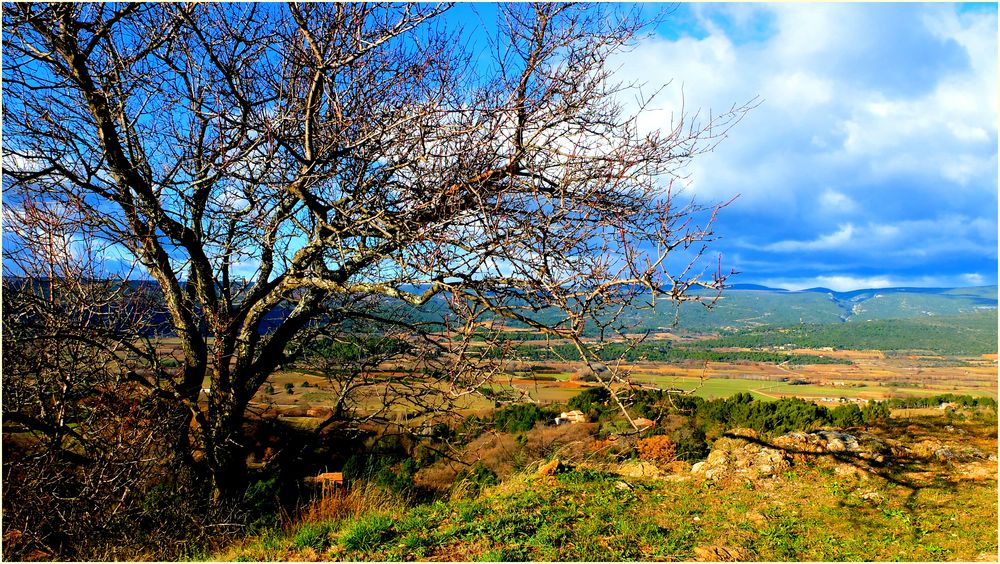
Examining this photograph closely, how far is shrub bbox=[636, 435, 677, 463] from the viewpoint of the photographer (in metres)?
11.1

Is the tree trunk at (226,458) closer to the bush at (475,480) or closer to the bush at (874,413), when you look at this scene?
the bush at (475,480)

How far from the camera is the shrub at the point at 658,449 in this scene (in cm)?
1113

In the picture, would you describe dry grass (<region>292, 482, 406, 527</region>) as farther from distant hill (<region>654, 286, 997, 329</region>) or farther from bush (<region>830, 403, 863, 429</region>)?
distant hill (<region>654, 286, 997, 329</region>)

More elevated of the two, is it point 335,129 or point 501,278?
point 335,129

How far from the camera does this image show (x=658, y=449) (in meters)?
11.8

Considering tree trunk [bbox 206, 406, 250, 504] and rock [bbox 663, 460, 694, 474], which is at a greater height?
tree trunk [bbox 206, 406, 250, 504]

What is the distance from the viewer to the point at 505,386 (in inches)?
182

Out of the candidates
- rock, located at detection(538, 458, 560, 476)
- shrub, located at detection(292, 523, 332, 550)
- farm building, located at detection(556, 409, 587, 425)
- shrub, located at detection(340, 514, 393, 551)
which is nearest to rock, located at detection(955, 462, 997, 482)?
rock, located at detection(538, 458, 560, 476)

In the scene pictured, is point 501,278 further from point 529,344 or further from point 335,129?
Answer: point 335,129

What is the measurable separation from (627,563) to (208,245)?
17.1 feet

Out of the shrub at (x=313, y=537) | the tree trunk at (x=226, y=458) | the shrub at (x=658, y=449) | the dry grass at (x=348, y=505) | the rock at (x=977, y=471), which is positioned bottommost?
the shrub at (x=658, y=449)

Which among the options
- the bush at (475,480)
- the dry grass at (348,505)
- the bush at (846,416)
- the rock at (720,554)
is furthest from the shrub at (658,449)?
the dry grass at (348,505)

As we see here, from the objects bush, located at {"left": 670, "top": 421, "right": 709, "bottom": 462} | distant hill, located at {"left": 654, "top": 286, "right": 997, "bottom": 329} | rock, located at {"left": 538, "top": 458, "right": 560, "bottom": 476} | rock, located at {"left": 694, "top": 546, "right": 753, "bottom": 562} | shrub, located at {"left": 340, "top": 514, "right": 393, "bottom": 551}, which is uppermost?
distant hill, located at {"left": 654, "top": 286, "right": 997, "bottom": 329}

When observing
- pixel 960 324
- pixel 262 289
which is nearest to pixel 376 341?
pixel 262 289
